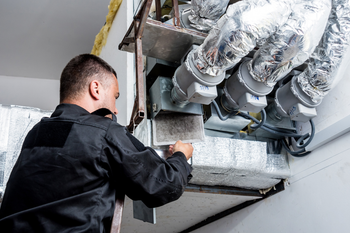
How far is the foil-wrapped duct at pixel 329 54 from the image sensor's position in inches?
48.2

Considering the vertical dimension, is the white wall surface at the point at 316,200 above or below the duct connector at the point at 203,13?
below

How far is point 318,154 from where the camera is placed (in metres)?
1.48

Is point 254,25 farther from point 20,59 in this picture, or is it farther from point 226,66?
point 20,59

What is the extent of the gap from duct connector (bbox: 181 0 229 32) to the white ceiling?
4.43 ft

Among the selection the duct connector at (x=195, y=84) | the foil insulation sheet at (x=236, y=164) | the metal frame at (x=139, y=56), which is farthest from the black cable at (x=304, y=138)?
the metal frame at (x=139, y=56)

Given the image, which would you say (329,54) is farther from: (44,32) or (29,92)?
(29,92)

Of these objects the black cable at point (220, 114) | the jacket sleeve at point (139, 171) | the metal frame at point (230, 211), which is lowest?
the metal frame at point (230, 211)

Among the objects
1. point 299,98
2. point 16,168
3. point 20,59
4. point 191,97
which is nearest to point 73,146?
point 16,168

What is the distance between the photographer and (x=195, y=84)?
1181 millimetres

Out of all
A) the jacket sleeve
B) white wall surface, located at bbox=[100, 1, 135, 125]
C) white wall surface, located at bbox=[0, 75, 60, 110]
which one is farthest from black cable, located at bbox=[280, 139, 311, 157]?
white wall surface, located at bbox=[0, 75, 60, 110]

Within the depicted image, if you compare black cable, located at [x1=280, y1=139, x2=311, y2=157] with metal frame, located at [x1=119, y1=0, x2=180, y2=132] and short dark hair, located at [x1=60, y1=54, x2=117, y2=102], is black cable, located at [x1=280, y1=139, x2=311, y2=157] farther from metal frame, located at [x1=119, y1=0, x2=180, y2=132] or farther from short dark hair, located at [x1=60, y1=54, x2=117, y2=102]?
short dark hair, located at [x1=60, y1=54, x2=117, y2=102]

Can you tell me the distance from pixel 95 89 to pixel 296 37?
2.42ft

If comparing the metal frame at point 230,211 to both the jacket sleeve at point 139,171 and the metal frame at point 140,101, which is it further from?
the jacket sleeve at point 139,171

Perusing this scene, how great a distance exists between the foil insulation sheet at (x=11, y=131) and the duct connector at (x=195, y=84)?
2.06ft
